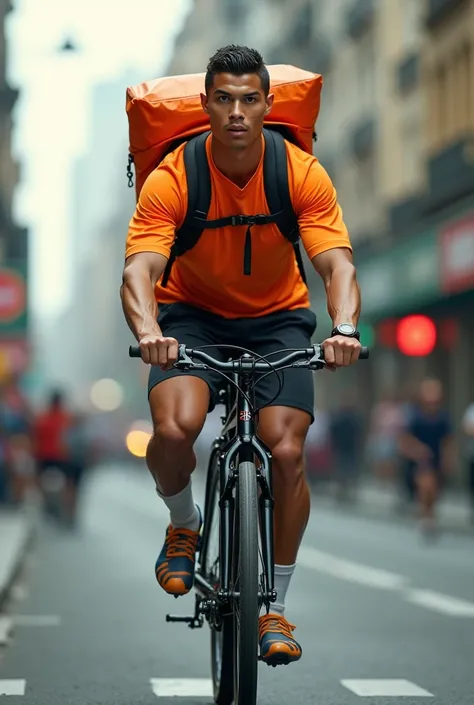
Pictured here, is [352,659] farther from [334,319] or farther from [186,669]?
[334,319]

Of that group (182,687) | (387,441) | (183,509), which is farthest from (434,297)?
(183,509)

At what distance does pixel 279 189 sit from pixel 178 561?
4.74 feet

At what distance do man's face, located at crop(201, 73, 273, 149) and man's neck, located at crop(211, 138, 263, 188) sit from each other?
45 millimetres

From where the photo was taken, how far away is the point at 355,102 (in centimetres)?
4653

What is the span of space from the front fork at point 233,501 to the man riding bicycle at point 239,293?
0.11 meters

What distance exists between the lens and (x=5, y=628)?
10.3 metres

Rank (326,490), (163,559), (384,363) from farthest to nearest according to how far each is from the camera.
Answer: (384,363) → (326,490) → (163,559)

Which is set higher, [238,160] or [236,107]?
[236,107]

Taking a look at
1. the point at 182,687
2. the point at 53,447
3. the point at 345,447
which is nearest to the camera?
the point at 182,687

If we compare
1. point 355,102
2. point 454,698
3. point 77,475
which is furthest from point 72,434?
point 355,102

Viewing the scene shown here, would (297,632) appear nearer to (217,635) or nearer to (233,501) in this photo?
(217,635)

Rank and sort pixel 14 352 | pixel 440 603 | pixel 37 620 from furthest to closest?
1. pixel 14 352
2. pixel 440 603
3. pixel 37 620

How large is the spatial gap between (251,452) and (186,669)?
2575mm

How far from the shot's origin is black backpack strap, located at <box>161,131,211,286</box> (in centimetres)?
632
